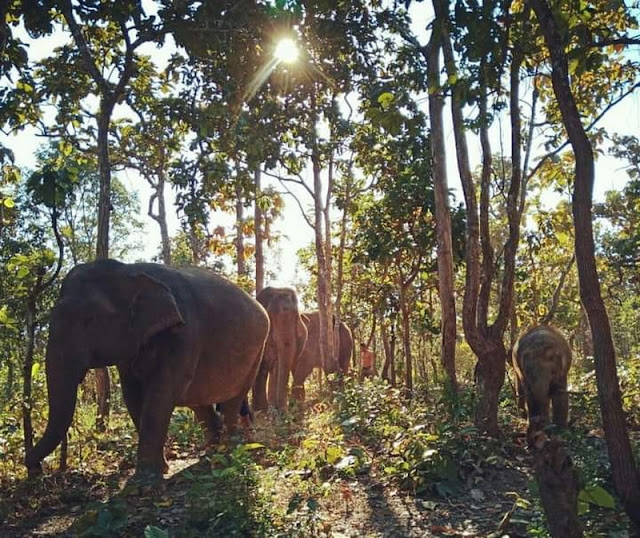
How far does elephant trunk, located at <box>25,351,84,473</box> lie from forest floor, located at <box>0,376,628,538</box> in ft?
1.16

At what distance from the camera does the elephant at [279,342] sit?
12.8m

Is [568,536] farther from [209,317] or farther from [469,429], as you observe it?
[209,317]

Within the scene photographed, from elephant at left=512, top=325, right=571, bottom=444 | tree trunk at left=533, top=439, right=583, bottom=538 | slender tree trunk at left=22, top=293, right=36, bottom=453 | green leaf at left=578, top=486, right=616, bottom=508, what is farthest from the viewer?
elephant at left=512, top=325, right=571, bottom=444

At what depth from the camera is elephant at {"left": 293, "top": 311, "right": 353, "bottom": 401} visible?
16016mm

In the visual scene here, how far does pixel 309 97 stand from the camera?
12.3 m

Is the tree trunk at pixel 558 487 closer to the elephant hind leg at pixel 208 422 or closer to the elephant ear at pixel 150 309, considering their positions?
the elephant ear at pixel 150 309

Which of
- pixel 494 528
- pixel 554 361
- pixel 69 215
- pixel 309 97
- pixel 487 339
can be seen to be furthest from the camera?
pixel 69 215

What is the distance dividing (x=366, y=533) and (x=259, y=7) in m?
6.38

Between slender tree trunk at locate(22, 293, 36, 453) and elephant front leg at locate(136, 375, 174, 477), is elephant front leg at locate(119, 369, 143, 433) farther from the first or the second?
slender tree trunk at locate(22, 293, 36, 453)

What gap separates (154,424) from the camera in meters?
6.70

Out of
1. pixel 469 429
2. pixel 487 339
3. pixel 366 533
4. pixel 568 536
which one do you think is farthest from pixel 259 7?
pixel 568 536

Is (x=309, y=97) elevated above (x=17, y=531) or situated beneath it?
elevated above

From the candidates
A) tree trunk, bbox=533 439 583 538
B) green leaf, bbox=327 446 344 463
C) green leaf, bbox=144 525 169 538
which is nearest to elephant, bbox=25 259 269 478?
green leaf, bbox=327 446 344 463

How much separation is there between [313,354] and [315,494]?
13.1 metres
